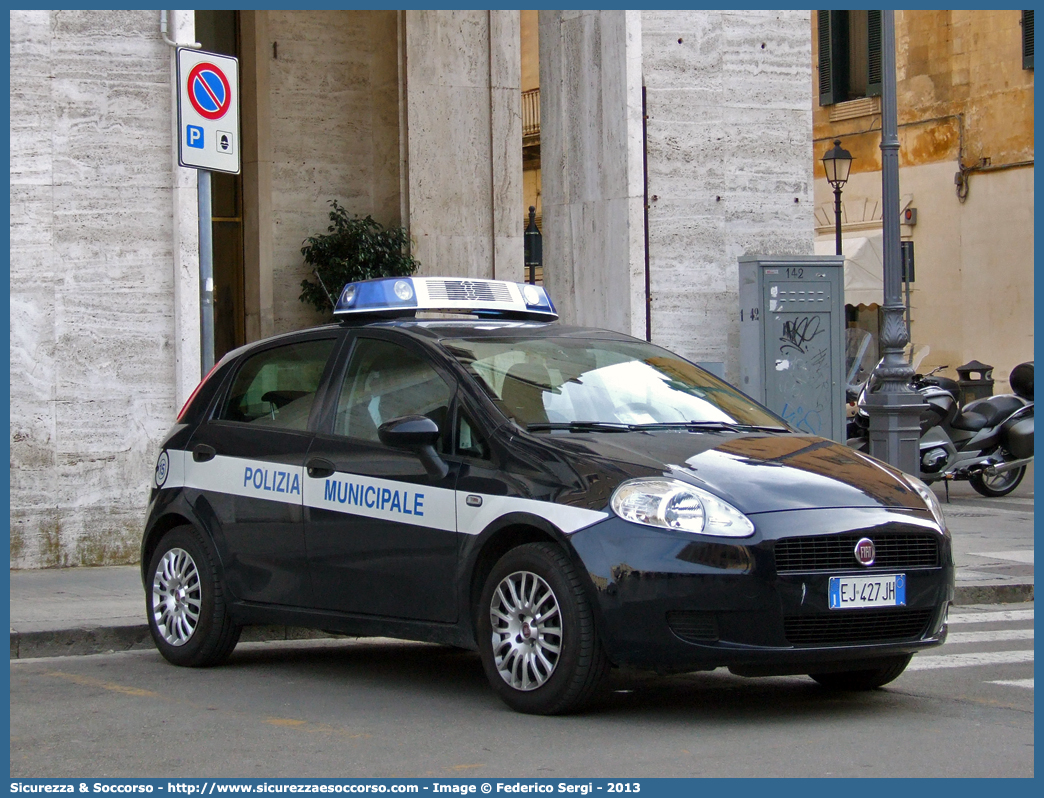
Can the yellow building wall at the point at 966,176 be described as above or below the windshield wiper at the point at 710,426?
above

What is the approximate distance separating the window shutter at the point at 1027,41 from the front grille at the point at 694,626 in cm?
2555

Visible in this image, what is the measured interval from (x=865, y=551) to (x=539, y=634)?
130 centimetres

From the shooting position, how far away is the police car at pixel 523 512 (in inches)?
229

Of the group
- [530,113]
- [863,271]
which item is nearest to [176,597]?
[863,271]

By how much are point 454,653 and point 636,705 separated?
2.02 metres

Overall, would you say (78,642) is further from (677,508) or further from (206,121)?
(677,508)

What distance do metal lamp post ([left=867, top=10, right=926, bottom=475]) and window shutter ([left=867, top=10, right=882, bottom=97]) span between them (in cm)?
1982

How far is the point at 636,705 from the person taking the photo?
634 cm

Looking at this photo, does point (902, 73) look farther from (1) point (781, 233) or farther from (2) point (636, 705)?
(2) point (636, 705)

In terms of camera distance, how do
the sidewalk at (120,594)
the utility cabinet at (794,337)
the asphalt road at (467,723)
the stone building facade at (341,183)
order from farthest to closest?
the utility cabinet at (794,337), the stone building facade at (341,183), the sidewalk at (120,594), the asphalt road at (467,723)

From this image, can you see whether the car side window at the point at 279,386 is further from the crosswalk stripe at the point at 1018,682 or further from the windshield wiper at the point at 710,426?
the crosswalk stripe at the point at 1018,682

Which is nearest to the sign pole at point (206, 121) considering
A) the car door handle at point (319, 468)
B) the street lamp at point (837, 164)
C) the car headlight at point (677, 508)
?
the car door handle at point (319, 468)

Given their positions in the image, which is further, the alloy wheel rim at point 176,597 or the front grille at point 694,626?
the alloy wheel rim at point 176,597

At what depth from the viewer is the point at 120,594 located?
972 cm
